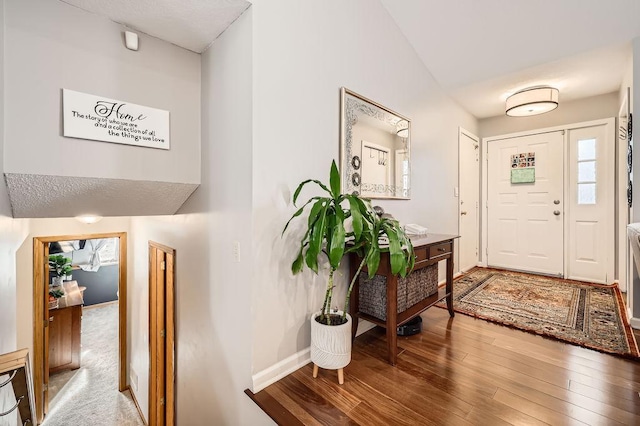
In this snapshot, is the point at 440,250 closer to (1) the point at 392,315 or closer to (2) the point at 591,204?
(1) the point at 392,315

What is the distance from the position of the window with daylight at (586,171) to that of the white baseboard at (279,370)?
412 cm

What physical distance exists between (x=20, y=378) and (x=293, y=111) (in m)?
1.76

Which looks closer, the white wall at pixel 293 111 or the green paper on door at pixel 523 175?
the white wall at pixel 293 111

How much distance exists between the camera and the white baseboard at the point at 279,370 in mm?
1589

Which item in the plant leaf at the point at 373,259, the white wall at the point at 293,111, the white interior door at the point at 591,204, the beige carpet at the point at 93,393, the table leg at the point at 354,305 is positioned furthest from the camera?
the white interior door at the point at 591,204

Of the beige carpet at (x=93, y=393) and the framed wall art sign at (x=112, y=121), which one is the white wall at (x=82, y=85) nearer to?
the framed wall art sign at (x=112, y=121)

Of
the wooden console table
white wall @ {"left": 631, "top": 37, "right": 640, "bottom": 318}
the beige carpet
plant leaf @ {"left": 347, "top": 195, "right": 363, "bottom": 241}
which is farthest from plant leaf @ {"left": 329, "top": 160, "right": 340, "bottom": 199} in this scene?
the beige carpet

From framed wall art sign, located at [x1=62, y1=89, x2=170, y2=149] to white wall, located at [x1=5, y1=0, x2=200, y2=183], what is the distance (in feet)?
0.13

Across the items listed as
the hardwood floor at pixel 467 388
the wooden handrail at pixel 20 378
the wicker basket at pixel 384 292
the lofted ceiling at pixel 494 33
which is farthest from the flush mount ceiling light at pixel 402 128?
the wooden handrail at pixel 20 378

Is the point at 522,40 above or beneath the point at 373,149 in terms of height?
above

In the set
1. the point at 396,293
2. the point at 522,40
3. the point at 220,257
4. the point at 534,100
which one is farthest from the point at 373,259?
the point at 534,100

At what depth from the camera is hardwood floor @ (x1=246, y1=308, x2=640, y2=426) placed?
4.50 feet

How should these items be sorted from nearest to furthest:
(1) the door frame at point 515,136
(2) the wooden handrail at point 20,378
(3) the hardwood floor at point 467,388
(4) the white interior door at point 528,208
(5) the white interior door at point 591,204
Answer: (2) the wooden handrail at point 20,378 → (3) the hardwood floor at point 467,388 → (5) the white interior door at point 591,204 → (1) the door frame at point 515,136 → (4) the white interior door at point 528,208

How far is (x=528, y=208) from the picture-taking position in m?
4.16
